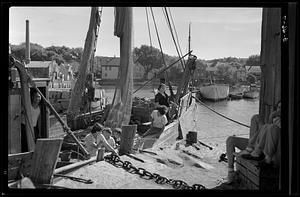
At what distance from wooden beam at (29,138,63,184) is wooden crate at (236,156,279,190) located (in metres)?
2.58

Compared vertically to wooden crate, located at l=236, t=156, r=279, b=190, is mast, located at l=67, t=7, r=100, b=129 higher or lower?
higher

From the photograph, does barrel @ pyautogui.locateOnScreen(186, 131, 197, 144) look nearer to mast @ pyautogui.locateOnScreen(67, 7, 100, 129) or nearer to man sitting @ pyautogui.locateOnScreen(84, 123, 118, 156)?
mast @ pyautogui.locateOnScreen(67, 7, 100, 129)

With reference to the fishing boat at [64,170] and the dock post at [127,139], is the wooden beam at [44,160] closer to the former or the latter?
the fishing boat at [64,170]

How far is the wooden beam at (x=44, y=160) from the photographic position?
14.8 ft

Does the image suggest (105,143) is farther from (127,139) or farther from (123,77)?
(123,77)

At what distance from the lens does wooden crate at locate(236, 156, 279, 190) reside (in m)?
4.30

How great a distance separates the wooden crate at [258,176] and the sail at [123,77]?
17.9ft

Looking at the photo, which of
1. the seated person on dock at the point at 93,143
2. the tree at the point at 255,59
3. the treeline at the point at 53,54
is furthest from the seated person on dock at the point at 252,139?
the treeline at the point at 53,54

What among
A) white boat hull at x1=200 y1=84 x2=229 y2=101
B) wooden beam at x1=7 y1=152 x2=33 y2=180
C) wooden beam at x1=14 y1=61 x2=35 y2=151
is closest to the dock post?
wooden beam at x1=14 y1=61 x2=35 y2=151

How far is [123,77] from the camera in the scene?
33.5 ft

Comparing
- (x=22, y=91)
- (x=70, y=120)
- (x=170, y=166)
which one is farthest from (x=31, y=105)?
(x=70, y=120)
